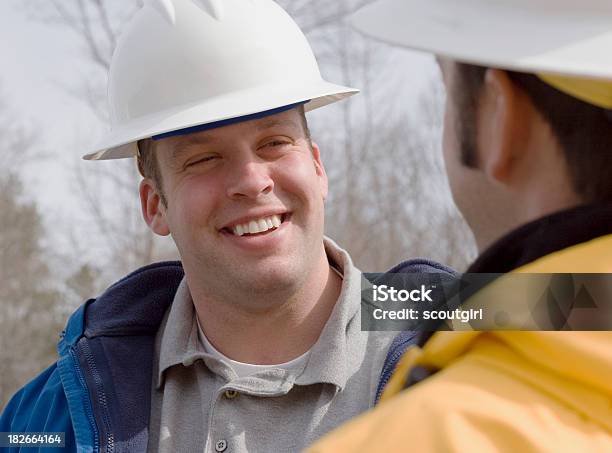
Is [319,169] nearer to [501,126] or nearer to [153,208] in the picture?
[153,208]

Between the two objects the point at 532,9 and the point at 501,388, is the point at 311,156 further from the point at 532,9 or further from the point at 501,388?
the point at 501,388

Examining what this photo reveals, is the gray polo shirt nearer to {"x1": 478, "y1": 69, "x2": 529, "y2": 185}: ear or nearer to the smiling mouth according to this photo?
the smiling mouth

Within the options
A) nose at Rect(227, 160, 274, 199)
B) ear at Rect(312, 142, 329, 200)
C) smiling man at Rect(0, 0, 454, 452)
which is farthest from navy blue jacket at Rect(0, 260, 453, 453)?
nose at Rect(227, 160, 274, 199)

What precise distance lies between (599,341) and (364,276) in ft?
5.70

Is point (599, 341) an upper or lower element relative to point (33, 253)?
upper

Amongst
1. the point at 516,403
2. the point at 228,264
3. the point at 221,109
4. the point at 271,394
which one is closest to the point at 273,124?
the point at 221,109

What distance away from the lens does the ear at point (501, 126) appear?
1.16 metres

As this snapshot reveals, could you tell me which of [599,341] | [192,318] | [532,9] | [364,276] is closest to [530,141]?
[532,9]

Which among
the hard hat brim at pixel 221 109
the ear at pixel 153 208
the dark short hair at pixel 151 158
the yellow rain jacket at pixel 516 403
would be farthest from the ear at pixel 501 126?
the ear at pixel 153 208

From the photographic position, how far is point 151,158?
2.86 m

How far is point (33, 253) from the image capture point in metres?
16.5

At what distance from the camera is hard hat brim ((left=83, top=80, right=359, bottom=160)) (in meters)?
2.54

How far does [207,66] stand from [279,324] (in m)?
0.80

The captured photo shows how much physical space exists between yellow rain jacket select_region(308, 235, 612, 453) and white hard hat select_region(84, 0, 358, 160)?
5.21 ft
